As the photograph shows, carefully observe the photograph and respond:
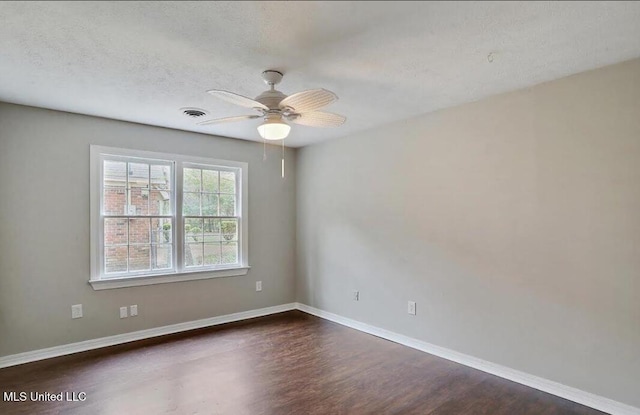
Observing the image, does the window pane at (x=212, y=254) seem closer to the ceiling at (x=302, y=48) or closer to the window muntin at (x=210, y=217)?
the window muntin at (x=210, y=217)

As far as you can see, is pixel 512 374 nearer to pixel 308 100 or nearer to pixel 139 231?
pixel 308 100

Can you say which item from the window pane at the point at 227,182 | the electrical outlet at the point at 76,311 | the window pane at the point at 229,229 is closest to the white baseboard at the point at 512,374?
the window pane at the point at 229,229

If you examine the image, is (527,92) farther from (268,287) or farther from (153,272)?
(153,272)

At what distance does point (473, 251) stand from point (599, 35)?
187 centimetres

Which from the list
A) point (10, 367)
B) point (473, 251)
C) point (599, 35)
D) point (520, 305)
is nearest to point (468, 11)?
point (599, 35)

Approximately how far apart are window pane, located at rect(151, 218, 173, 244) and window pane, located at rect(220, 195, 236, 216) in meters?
0.71

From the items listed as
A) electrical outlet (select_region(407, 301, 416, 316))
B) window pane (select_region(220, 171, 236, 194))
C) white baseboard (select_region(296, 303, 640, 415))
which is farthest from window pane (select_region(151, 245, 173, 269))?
electrical outlet (select_region(407, 301, 416, 316))

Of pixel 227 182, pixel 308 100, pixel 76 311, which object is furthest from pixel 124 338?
pixel 308 100

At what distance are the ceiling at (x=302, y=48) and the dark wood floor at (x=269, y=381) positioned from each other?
243cm

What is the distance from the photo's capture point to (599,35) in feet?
6.90

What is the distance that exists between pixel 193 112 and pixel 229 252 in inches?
78.0

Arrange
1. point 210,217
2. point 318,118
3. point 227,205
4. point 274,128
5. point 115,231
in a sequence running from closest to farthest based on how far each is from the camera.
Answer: point 274,128
point 318,118
point 115,231
point 210,217
point 227,205

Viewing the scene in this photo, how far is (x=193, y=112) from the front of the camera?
3.59 metres

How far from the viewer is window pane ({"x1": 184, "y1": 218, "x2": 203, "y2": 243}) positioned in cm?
439
